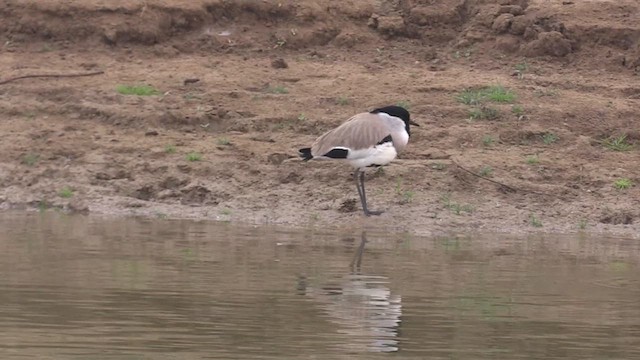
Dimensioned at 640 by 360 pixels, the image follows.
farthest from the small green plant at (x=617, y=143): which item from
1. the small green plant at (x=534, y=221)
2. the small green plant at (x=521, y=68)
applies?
the small green plant at (x=534, y=221)

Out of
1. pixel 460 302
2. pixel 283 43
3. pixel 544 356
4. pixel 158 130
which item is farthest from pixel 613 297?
pixel 283 43

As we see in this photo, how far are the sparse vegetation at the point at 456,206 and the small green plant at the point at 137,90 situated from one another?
3824 mm

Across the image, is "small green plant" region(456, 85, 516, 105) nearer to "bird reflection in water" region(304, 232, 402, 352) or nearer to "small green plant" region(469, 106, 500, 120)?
"small green plant" region(469, 106, 500, 120)

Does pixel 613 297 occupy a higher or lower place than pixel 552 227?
higher

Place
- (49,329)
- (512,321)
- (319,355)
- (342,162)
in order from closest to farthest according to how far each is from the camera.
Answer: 1. (319,355)
2. (49,329)
3. (512,321)
4. (342,162)

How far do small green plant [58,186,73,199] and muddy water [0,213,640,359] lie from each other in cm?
93

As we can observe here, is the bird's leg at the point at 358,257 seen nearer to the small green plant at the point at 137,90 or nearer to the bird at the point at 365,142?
the bird at the point at 365,142

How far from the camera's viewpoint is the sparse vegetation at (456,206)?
14.2 m

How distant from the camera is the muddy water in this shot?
8.07 metres

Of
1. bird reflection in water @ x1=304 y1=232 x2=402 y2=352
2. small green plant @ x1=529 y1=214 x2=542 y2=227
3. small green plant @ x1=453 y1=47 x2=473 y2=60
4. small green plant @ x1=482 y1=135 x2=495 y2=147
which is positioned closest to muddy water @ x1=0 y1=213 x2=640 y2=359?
bird reflection in water @ x1=304 y1=232 x2=402 y2=352

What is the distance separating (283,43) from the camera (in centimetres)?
1759

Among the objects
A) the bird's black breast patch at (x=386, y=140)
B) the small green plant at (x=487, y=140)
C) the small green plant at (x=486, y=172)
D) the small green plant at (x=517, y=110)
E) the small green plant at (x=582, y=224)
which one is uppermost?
the bird's black breast patch at (x=386, y=140)

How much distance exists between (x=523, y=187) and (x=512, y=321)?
5.69 metres

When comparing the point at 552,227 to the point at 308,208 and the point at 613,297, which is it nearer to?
the point at 308,208
